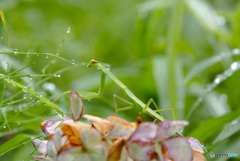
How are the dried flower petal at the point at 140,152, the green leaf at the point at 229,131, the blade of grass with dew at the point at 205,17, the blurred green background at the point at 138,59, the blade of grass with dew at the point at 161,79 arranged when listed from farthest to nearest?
the blade of grass with dew at the point at 205,17 < the blade of grass with dew at the point at 161,79 < the blurred green background at the point at 138,59 < the green leaf at the point at 229,131 < the dried flower petal at the point at 140,152

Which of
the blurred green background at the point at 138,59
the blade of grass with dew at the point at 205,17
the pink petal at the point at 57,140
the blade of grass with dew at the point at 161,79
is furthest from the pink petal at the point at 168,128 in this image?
the blade of grass with dew at the point at 205,17

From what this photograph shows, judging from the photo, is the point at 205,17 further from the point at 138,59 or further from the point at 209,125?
the point at 209,125

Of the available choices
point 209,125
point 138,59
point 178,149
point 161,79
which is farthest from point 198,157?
point 138,59

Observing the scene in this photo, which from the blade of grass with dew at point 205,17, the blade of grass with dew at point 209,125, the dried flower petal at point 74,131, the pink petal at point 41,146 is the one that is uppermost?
the blade of grass with dew at point 205,17

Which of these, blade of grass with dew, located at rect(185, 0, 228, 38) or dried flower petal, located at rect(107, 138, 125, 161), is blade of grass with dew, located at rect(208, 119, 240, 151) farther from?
blade of grass with dew, located at rect(185, 0, 228, 38)

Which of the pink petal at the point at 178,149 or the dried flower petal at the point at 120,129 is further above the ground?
the dried flower petal at the point at 120,129

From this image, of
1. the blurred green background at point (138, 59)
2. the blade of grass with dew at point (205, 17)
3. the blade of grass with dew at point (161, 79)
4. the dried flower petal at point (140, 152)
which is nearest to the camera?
the dried flower petal at point (140, 152)

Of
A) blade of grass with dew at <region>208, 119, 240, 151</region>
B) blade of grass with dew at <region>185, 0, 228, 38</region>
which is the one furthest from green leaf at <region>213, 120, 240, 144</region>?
blade of grass with dew at <region>185, 0, 228, 38</region>

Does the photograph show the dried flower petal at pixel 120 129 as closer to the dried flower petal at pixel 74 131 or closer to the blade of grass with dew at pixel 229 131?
the dried flower petal at pixel 74 131

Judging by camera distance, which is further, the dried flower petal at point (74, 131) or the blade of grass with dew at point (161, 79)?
the blade of grass with dew at point (161, 79)
